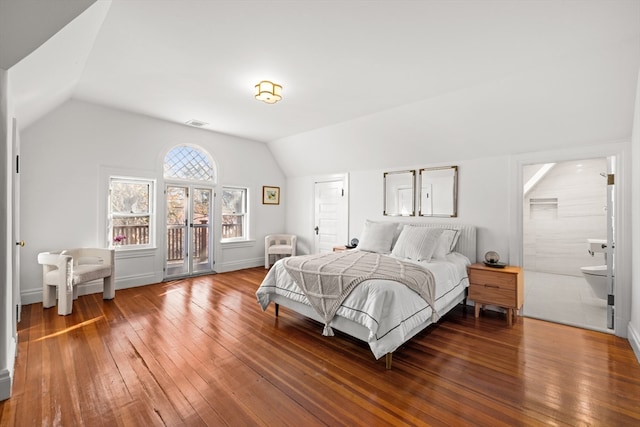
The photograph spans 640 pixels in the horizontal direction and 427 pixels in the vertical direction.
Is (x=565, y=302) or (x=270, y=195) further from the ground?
(x=270, y=195)

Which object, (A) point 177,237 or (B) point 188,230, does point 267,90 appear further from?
(A) point 177,237

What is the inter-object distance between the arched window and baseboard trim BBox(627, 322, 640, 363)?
593 centimetres

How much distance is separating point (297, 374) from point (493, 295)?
250 cm

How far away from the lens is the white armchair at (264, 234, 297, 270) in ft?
19.2

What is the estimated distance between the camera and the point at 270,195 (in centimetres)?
633

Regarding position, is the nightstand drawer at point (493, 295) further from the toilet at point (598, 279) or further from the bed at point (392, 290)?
the toilet at point (598, 279)

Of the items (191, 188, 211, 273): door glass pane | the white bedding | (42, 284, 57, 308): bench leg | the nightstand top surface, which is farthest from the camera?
(191, 188, 211, 273): door glass pane

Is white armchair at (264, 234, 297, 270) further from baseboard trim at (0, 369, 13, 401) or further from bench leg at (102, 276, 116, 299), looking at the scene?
baseboard trim at (0, 369, 13, 401)

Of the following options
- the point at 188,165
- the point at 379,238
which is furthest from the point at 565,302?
the point at 188,165

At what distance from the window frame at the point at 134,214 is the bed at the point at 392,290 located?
263 centimetres

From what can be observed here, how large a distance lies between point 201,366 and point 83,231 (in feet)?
10.3

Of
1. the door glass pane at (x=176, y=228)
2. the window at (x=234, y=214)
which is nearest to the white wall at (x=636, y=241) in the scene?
the window at (x=234, y=214)

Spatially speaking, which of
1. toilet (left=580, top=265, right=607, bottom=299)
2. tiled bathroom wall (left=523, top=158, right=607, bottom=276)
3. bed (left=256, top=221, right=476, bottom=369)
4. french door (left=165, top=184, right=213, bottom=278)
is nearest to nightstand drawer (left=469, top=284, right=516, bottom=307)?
bed (left=256, top=221, right=476, bottom=369)

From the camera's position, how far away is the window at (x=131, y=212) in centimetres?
430
